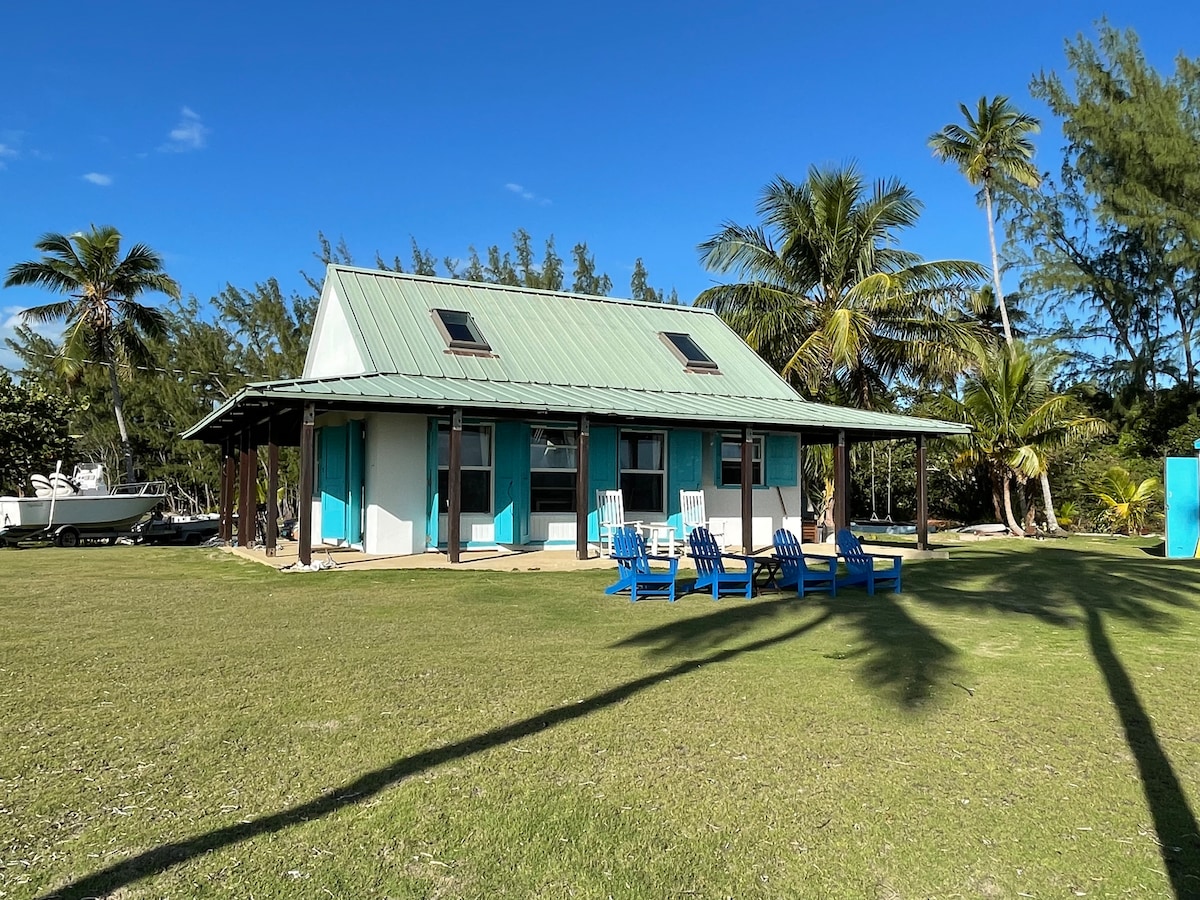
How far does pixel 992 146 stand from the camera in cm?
2722

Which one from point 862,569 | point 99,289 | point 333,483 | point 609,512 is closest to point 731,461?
point 609,512

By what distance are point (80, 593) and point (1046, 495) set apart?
2230 centimetres

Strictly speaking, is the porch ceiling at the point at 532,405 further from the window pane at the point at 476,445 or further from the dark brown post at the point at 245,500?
the window pane at the point at 476,445

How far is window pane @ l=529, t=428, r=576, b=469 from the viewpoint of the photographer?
15.9 meters

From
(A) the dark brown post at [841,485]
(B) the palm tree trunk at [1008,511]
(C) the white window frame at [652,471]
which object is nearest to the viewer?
(A) the dark brown post at [841,485]

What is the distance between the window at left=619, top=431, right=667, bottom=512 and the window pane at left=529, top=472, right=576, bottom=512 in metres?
1.07

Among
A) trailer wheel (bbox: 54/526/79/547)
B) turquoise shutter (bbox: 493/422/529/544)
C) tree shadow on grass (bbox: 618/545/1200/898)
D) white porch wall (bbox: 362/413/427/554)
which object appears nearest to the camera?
tree shadow on grass (bbox: 618/545/1200/898)

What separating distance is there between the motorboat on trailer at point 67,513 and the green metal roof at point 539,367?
7.32 feet

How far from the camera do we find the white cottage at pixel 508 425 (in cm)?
1396

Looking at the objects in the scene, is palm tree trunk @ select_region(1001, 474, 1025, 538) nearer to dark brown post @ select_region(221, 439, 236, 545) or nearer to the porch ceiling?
the porch ceiling

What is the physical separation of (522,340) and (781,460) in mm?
5841

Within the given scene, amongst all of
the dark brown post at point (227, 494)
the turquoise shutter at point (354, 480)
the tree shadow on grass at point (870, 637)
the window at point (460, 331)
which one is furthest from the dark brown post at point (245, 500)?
the tree shadow on grass at point (870, 637)

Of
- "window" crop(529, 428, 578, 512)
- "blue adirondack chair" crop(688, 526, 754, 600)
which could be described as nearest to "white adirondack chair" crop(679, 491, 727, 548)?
"window" crop(529, 428, 578, 512)

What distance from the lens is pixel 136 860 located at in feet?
10.5
